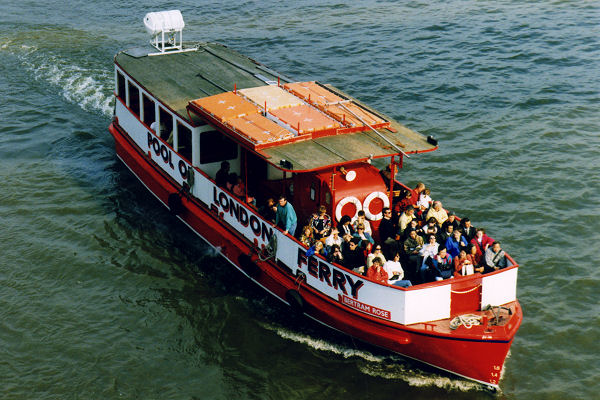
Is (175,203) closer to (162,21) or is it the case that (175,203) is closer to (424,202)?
(162,21)

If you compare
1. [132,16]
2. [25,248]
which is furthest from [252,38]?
[25,248]

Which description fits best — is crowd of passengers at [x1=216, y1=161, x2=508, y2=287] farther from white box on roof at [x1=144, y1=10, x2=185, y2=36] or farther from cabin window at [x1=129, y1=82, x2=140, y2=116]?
white box on roof at [x1=144, y1=10, x2=185, y2=36]

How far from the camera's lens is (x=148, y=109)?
902 inches

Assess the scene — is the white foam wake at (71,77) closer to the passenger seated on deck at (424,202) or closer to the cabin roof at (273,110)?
the cabin roof at (273,110)

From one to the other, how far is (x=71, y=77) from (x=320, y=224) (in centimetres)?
1921

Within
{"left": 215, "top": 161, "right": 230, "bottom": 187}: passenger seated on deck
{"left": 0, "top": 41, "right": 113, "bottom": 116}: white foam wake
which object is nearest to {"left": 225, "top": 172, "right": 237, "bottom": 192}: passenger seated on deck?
{"left": 215, "top": 161, "right": 230, "bottom": 187}: passenger seated on deck

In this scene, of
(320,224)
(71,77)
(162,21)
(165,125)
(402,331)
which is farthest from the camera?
(71,77)

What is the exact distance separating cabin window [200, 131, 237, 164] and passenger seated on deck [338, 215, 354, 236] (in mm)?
4412

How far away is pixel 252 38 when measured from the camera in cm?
3709

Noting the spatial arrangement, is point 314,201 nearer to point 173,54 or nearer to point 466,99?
point 173,54

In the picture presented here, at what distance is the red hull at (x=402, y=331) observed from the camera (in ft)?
50.2

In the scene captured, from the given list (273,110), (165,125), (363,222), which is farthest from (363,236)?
(165,125)

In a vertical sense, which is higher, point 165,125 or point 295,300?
point 165,125

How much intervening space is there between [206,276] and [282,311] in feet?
8.65
